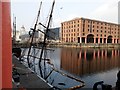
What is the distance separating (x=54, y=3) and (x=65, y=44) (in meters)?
89.6

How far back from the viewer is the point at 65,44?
12912 centimetres

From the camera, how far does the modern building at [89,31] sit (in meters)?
113

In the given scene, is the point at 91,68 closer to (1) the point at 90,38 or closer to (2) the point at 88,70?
(2) the point at 88,70

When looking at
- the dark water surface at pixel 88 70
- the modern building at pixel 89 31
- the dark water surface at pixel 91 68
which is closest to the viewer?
the dark water surface at pixel 88 70

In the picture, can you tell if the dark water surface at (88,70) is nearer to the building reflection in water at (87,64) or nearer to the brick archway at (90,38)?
the building reflection in water at (87,64)

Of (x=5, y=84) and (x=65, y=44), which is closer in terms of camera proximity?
(x=5, y=84)

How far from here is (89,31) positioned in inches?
4478

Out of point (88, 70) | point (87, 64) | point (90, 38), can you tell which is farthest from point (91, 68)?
point (90, 38)

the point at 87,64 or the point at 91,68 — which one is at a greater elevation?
the point at 87,64

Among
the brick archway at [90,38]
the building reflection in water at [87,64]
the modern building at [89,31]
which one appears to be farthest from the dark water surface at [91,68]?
the brick archway at [90,38]

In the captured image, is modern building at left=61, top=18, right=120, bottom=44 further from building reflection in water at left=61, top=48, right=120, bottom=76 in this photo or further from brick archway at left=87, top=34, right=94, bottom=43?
building reflection in water at left=61, top=48, right=120, bottom=76

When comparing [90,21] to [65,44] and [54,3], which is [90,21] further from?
[54,3]

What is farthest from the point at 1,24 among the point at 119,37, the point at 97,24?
the point at 119,37

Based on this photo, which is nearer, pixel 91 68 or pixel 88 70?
pixel 88 70
